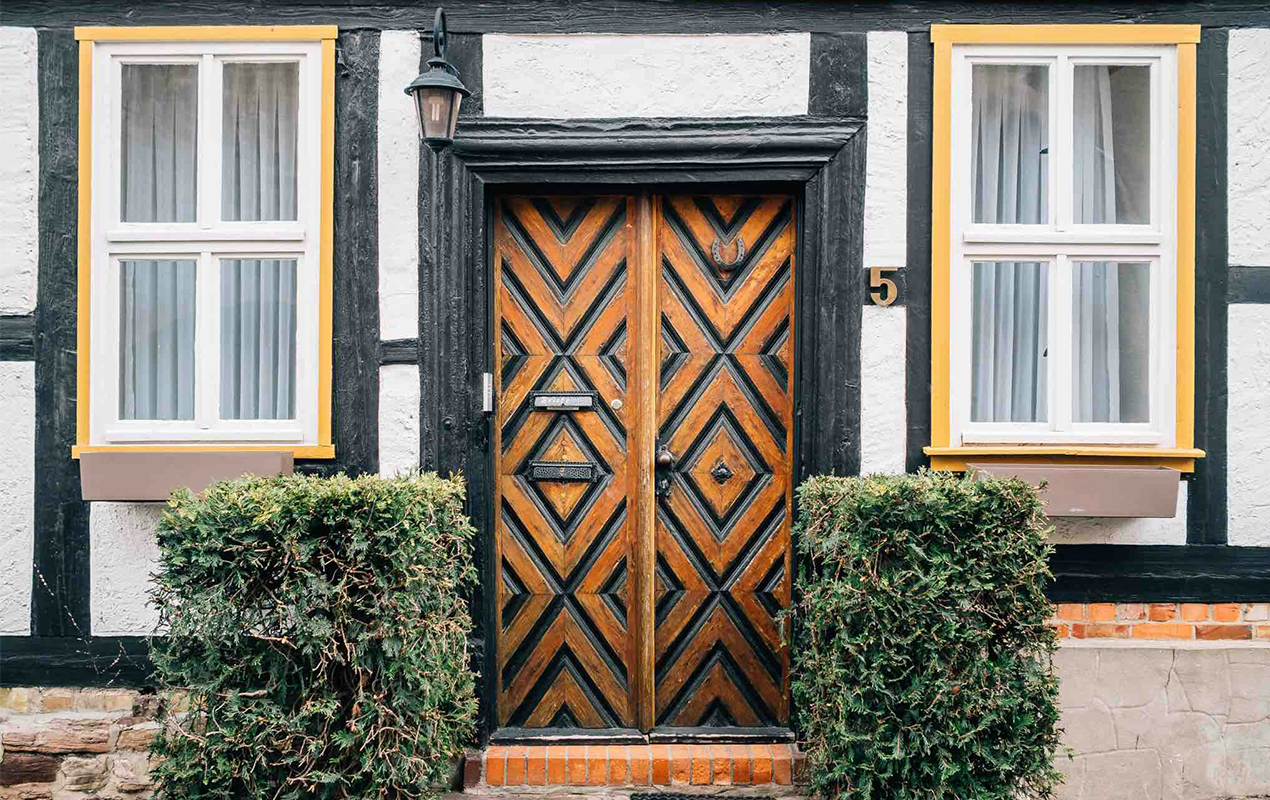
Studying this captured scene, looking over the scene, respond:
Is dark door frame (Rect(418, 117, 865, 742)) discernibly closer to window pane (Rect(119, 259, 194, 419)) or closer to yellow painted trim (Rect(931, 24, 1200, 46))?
yellow painted trim (Rect(931, 24, 1200, 46))

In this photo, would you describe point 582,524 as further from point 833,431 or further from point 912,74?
point 912,74

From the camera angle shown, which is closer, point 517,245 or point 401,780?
point 401,780

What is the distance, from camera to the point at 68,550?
418cm

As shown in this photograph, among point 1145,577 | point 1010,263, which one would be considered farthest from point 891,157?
point 1145,577

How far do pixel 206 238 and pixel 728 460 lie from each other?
2419mm

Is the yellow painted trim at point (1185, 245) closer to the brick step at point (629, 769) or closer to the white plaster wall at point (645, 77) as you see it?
the white plaster wall at point (645, 77)

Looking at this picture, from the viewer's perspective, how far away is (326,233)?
4.16 m

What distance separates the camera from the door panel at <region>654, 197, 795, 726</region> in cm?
439

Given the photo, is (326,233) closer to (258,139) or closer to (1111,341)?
(258,139)

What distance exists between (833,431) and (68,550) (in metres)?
3.24

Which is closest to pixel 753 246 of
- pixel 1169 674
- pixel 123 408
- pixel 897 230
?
pixel 897 230

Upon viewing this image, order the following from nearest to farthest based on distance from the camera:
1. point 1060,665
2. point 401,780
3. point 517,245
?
point 401,780, point 1060,665, point 517,245

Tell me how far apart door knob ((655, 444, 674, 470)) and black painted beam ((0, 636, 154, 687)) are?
7.45 ft

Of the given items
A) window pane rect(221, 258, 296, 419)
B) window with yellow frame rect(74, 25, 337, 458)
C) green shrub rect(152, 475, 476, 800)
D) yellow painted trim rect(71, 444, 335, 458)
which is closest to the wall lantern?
window with yellow frame rect(74, 25, 337, 458)
